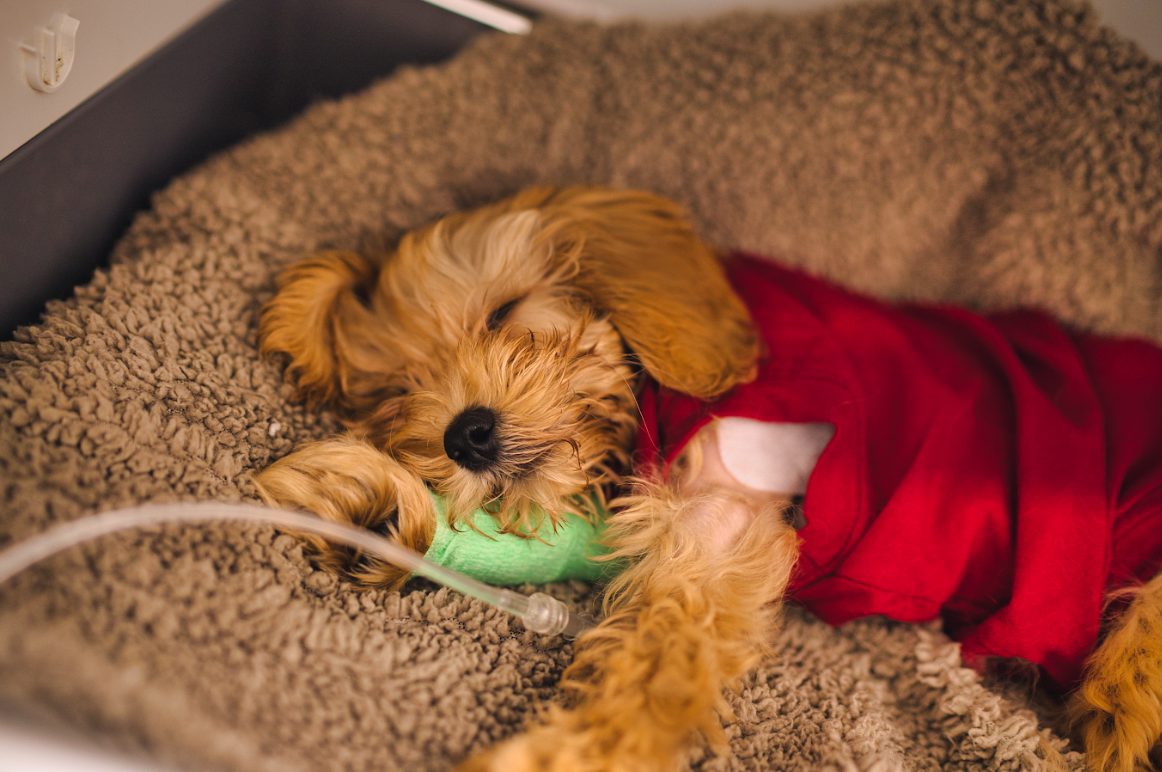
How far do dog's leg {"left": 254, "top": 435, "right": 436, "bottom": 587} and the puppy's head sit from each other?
7 cm

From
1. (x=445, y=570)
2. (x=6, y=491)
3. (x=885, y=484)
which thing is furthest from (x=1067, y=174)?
(x=6, y=491)

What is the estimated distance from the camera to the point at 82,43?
56.4 inches

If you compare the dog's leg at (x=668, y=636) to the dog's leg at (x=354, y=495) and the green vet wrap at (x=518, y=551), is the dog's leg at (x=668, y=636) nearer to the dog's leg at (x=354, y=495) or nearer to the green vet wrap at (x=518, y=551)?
the green vet wrap at (x=518, y=551)

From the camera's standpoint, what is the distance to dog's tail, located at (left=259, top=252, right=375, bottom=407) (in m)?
1.56

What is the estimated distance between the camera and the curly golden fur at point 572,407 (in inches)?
54.9

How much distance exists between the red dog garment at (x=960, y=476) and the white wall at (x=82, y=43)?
4.15 feet

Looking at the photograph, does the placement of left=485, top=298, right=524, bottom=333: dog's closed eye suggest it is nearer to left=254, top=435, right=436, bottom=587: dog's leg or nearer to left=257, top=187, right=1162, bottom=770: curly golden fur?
left=257, top=187, right=1162, bottom=770: curly golden fur

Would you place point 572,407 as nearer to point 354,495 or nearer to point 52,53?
point 354,495

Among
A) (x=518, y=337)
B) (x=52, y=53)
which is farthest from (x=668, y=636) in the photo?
(x=52, y=53)

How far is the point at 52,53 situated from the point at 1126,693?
2.30m

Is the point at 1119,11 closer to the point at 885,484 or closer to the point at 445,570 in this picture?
the point at 885,484

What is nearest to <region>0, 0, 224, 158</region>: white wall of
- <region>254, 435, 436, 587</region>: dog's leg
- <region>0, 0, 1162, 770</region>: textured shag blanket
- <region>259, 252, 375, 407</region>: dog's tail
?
<region>0, 0, 1162, 770</region>: textured shag blanket

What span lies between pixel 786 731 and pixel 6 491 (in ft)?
4.21

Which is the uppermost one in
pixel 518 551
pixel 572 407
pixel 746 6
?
pixel 746 6
